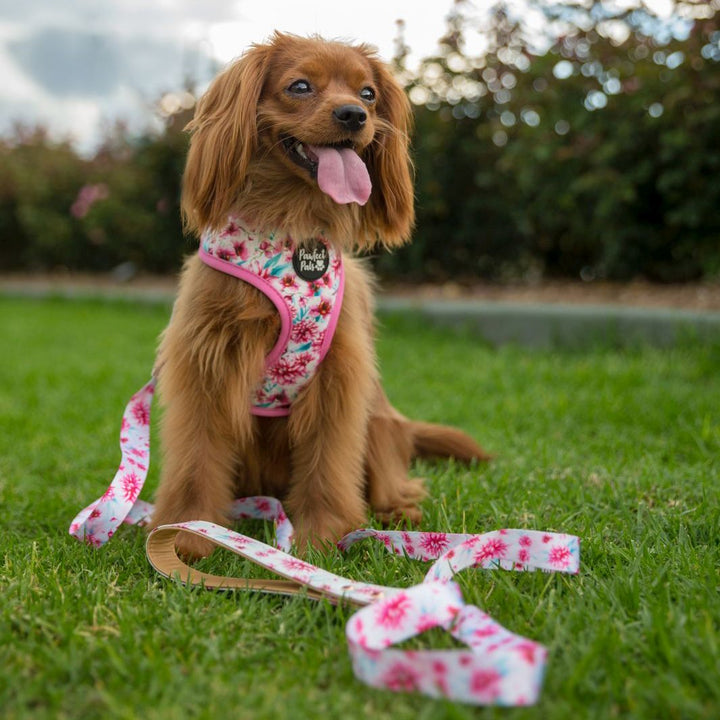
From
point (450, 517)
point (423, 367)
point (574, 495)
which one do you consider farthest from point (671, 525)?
point (423, 367)

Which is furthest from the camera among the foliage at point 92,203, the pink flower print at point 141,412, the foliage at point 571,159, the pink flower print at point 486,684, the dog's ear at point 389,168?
the foliage at point 92,203

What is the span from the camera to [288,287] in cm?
248

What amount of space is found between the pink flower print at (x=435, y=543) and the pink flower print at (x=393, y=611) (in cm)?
59

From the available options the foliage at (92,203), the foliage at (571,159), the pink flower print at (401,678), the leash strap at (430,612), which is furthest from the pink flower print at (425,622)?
the foliage at (92,203)

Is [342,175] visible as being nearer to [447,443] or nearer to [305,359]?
[305,359]

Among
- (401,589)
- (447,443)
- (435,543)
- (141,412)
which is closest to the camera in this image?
(401,589)

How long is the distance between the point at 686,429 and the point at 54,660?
292cm

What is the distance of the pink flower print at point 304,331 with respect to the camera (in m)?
2.48

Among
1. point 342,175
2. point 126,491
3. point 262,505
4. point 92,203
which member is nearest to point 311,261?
point 342,175

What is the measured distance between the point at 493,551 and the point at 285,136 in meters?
1.36

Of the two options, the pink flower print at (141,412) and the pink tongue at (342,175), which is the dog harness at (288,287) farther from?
the pink flower print at (141,412)

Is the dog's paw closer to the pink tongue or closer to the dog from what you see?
the dog

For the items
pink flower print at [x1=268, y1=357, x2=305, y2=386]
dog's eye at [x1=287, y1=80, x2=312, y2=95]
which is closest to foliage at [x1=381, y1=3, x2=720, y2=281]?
dog's eye at [x1=287, y1=80, x2=312, y2=95]

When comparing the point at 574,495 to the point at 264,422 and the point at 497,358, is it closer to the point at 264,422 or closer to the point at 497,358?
the point at 264,422
